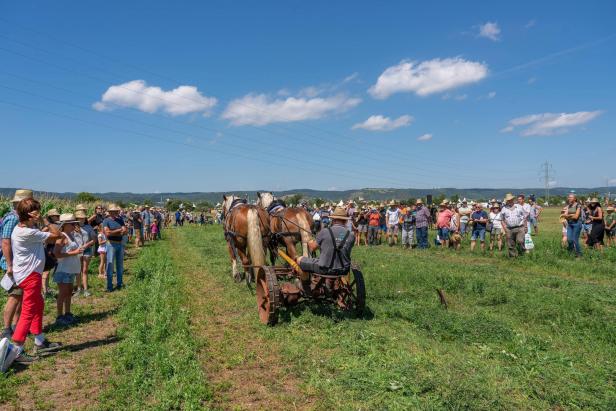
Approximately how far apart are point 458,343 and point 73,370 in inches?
204

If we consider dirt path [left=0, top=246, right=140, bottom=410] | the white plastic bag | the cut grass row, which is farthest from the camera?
the white plastic bag

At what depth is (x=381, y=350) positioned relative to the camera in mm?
5422

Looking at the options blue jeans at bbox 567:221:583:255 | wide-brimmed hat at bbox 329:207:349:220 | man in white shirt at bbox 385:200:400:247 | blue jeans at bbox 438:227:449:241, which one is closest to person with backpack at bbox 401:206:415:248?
man in white shirt at bbox 385:200:400:247

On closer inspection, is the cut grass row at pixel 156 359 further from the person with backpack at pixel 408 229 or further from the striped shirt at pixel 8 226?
the person with backpack at pixel 408 229

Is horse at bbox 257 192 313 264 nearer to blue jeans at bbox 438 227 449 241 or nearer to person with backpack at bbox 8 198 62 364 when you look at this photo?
person with backpack at bbox 8 198 62 364

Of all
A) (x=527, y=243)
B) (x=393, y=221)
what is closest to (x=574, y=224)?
(x=527, y=243)

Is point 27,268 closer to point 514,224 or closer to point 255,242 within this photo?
point 255,242

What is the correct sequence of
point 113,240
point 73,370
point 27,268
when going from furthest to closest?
point 113,240
point 27,268
point 73,370

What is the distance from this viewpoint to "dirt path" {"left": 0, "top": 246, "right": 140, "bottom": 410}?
4.54 m

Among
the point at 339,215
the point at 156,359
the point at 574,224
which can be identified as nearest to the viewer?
the point at 156,359

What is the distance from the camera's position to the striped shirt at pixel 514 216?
13.3 m

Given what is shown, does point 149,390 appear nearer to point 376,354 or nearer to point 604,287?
point 376,354

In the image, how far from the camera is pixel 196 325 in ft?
23.0

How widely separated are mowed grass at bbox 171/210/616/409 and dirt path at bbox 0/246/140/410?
2.22 meters
